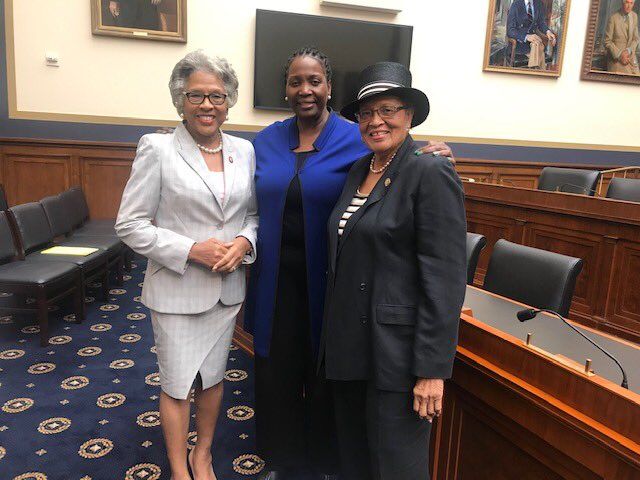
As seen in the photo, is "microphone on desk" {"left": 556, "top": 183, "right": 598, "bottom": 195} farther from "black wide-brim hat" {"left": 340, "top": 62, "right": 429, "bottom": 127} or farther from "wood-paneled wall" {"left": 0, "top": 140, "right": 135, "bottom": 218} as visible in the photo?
"wood-paneled wall" {"left": 0, "top": 140, "right": 135, "bottom": 218}

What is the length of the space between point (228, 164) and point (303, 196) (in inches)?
12.4

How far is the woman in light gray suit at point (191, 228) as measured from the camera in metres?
1.73

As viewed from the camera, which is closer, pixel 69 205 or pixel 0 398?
pixel 0 398

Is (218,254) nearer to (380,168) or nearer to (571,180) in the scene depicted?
(380,168)

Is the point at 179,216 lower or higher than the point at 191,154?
lower

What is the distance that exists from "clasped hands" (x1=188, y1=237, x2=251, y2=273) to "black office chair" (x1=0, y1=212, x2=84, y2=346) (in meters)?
2.08

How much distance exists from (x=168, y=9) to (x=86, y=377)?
4.31 m

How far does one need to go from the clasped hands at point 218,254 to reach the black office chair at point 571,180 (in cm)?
406

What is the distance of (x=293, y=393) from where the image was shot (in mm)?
1993

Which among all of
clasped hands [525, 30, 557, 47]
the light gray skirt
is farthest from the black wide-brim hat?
clasped hands [525, 30, 557, 47]

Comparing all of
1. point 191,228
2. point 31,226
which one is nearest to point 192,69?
point 191,228

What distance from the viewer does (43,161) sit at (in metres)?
5.78

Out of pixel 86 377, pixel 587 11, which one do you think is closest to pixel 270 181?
pixel 86 377

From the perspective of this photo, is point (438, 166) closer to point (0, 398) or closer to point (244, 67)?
point (0, 398)
